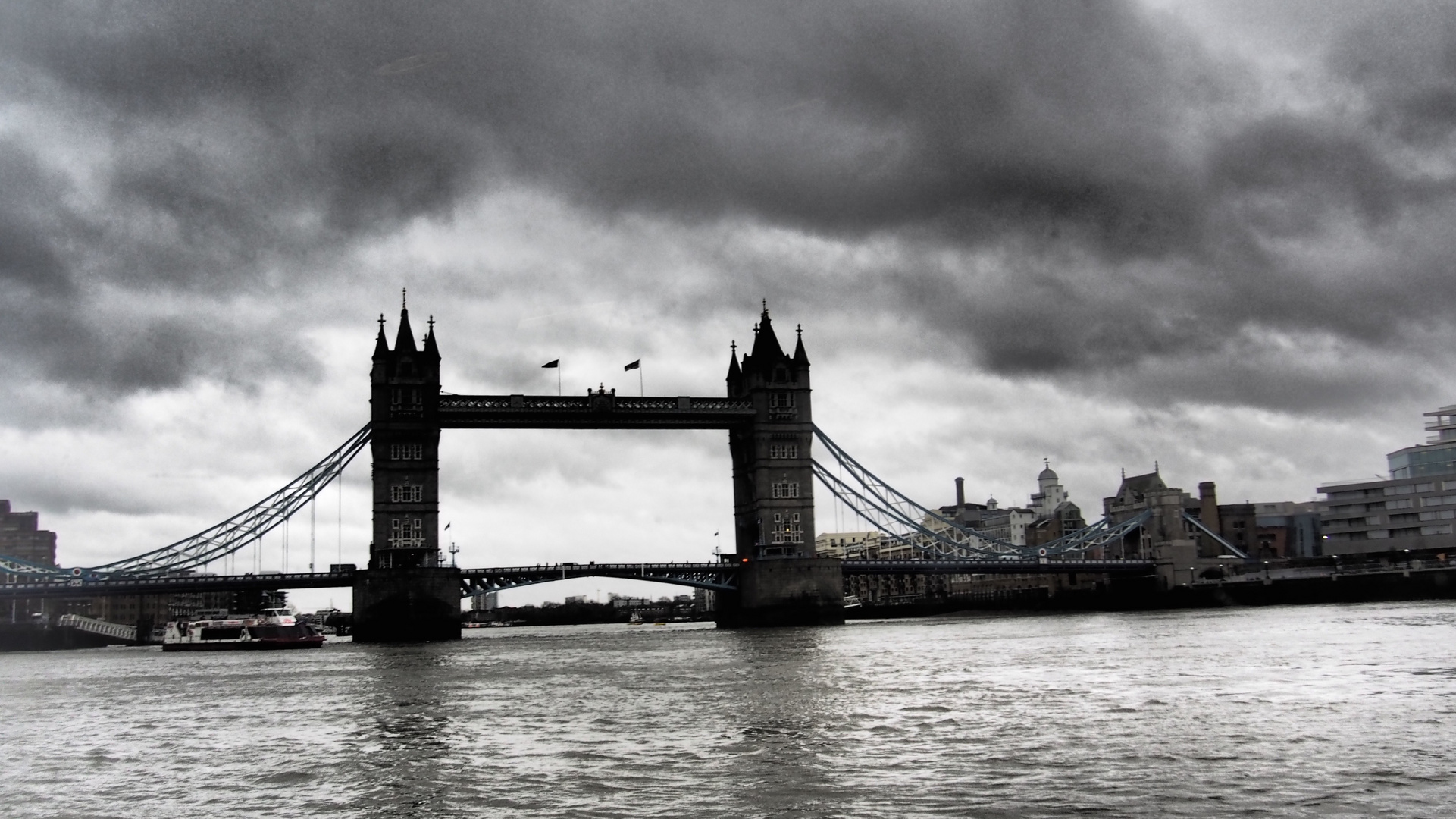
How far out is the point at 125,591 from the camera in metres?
92.1

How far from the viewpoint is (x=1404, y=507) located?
423 feet

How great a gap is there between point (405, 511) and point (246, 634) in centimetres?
1549

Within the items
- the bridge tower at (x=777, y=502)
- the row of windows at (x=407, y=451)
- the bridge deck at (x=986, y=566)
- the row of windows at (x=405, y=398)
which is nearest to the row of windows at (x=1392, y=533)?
the bridge deck at (x=986, y=566)

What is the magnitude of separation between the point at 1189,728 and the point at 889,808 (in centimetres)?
915

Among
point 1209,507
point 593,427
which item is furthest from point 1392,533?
point 593,427

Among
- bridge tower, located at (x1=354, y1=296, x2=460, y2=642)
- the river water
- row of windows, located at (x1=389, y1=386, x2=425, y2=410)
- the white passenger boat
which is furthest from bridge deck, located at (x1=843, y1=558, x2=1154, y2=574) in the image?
the river water

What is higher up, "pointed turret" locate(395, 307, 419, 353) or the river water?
"pointed turret" locate(395, 307, 419, 353)

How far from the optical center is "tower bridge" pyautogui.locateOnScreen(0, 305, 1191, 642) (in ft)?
304

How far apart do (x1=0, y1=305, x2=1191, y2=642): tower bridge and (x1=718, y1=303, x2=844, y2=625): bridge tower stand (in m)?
0.11

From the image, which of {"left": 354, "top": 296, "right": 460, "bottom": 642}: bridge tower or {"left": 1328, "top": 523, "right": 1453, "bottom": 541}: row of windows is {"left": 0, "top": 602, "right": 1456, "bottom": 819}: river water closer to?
{"left": 354, "top": 296, "right": 460, "bottom": 642}: bridge tower

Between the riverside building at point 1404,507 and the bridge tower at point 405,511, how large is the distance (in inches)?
3458

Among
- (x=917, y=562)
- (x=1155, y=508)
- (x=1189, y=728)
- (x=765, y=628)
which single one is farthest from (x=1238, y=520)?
(x=1189, y=728)

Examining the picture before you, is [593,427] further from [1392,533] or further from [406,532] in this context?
[1392,533]

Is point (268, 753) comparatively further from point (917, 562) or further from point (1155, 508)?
point (1155, 508)
